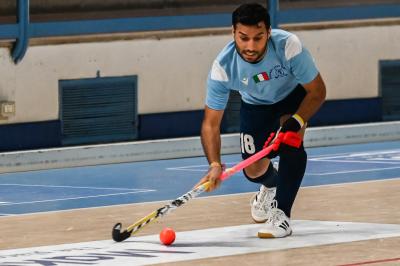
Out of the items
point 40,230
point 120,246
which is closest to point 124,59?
point 40,230

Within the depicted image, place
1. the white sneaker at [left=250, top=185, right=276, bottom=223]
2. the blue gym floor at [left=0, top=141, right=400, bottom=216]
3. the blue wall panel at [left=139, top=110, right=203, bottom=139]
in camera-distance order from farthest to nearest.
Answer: the blue wall panel at [left=139, top=110, right=203, bottom=139] < the blue gym floor at [left=0, top=141, right=400, bottom=216] < the white sneaker at [left=250, top=185, right=276, bottom=223]

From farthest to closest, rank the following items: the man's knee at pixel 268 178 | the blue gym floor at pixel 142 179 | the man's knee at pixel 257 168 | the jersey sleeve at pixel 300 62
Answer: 1. the blue gym floor at pixel 142 179
2. the man's knee at pixel 268 178
3. the man's knee at pixel 257 168
4. the jersey sleeve at pixel 300 62

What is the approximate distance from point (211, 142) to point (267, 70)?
2.22ft

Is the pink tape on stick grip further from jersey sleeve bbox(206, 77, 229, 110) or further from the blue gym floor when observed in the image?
the blue gym floor

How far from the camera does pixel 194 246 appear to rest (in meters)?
10.0

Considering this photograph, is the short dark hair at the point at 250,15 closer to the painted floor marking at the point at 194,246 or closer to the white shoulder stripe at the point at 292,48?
the white shoulder stripe at the point at 292,48

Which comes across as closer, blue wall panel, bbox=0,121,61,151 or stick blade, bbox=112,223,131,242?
stick blade, bbox=112,223,131,242

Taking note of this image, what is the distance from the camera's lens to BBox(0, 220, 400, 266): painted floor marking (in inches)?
377

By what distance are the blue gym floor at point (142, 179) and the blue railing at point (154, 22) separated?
1634mm

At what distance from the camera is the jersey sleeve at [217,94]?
10.3m

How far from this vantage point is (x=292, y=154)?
33.9 feet

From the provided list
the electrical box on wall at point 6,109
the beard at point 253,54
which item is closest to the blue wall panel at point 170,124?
the electrical box on wall at point 6,109

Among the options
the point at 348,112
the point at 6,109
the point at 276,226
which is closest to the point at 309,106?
the point at 276,226

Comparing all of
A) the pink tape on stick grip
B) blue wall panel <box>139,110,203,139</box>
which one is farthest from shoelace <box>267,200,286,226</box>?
blue wall panel <box>139,110,203,139</box>
